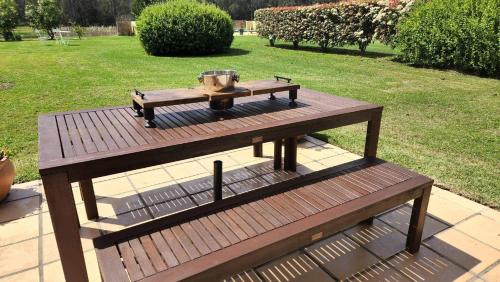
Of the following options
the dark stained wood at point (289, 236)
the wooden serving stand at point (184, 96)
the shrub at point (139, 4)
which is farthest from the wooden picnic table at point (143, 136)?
the shrub at point (139, 4)

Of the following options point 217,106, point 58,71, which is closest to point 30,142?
point 217,106

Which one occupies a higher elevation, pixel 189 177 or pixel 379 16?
pixel 379 16

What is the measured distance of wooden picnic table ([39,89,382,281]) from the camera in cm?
202

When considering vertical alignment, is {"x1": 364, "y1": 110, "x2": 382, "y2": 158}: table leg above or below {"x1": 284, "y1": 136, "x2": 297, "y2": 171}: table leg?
above

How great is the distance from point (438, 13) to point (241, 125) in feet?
36.6

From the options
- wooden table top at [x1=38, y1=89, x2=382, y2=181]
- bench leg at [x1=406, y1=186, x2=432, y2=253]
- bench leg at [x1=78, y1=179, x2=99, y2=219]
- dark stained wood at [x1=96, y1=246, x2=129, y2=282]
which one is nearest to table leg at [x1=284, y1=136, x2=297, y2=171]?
wooden table top at [x1=38, y1=89, x2=382, y2=181]

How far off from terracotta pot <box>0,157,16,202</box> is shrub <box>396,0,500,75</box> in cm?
1176

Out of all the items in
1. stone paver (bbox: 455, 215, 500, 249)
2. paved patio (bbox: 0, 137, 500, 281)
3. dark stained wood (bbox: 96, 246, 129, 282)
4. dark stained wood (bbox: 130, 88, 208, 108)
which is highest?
dark stained wood (bbox: 130, 88, 208, 108)

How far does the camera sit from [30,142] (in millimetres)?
5191

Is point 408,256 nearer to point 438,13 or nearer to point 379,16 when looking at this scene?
point 438,13

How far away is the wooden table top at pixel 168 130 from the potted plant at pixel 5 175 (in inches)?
40.9

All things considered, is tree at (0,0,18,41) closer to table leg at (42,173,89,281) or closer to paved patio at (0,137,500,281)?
paved patio at (0,137,500,281)

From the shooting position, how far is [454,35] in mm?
10820

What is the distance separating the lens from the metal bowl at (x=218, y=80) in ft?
9.58
